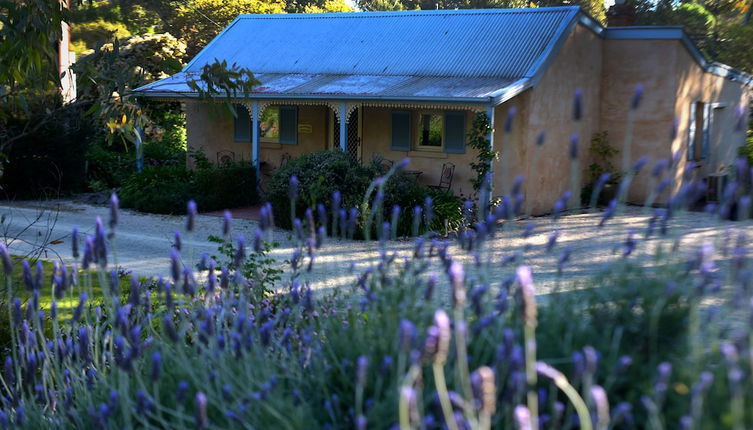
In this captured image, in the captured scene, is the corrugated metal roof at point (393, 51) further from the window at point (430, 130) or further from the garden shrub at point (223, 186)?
the garden shrub at point (223, 186)

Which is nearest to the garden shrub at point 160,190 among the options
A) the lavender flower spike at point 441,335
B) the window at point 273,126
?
the window at point 273,126

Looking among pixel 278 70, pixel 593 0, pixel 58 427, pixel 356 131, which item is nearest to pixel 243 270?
pixel 58 427

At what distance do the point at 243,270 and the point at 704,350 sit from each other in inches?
171

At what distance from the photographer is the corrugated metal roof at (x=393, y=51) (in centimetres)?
1641

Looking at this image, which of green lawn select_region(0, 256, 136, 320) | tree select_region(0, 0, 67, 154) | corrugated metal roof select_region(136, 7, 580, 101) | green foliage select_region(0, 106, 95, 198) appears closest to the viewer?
tree select_region(0, 0, 67, 154)

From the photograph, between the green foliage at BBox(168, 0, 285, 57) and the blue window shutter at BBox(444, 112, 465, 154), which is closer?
the blue window shutter at BBox(444, 112, 465, 154)

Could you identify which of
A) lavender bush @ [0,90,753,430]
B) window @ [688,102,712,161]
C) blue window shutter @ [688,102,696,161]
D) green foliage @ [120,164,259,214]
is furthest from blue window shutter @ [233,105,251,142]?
lavender bush @ [0,90,753,430]

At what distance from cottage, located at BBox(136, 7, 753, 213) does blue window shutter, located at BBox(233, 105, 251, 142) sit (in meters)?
0.03

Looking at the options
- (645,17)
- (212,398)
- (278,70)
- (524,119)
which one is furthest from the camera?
(645,17)

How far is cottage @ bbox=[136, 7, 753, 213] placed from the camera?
1636 centimetres

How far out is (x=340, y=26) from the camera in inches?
796

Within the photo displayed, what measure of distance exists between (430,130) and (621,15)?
573 cm

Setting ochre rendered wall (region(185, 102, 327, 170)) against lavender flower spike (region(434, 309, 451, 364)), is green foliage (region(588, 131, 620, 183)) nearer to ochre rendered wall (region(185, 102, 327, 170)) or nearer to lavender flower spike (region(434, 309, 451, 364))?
ochre rendered wall (region(185, 102, 327, 170))

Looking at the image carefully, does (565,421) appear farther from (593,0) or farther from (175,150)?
(593,0)
